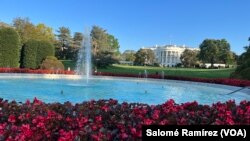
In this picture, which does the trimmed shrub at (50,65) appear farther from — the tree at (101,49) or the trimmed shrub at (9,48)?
the tree at (101,49)

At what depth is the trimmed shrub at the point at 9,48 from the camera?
28.7 metres

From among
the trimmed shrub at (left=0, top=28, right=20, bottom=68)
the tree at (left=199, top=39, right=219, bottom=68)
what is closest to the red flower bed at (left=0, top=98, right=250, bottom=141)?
the trimmed shrub at (left=0, top=28, right=20, bottom=68)

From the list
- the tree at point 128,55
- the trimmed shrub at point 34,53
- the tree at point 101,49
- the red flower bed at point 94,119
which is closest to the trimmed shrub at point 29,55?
the trimmed shrub at point 34,53

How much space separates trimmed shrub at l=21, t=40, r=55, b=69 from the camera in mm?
30578

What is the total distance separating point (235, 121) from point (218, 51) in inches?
2944

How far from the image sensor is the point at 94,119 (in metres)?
4.54

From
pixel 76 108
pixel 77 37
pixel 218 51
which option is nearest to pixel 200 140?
pixel 76 108

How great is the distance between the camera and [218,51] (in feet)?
251

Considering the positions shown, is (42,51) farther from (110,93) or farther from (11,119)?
(11,119)

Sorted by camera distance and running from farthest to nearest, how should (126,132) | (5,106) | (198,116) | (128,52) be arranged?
(128,52), (5,106), (198,116), (126,132)

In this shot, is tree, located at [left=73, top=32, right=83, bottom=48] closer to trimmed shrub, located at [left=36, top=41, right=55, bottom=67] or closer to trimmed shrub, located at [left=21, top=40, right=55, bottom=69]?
trimmed shrub, located at [left=36, top=41, right=55, bottom=67]

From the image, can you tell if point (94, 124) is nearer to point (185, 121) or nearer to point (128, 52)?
point (185, 121)

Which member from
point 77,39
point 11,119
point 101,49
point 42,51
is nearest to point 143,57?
point 77,39

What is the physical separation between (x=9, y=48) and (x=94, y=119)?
26187 millimetres
